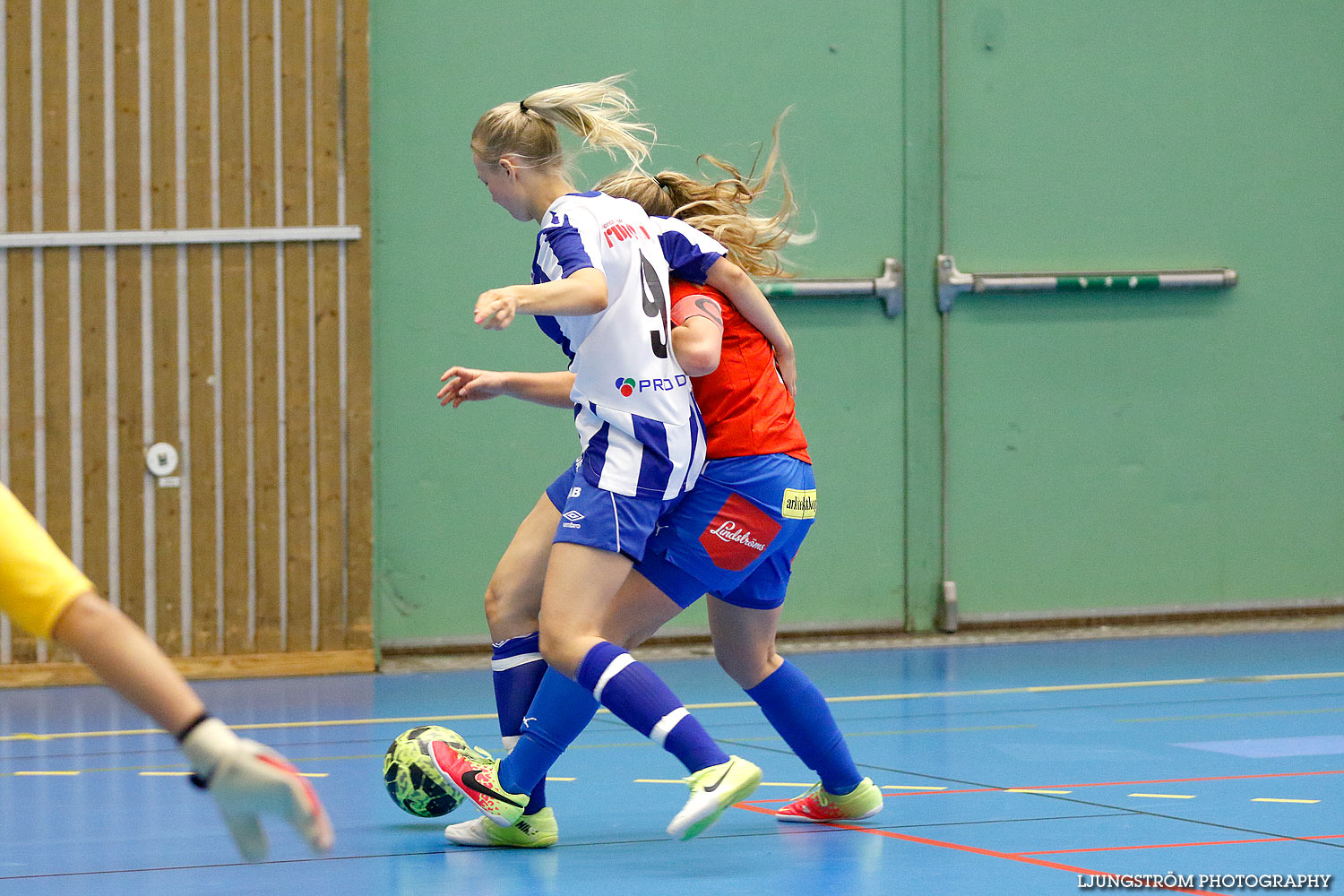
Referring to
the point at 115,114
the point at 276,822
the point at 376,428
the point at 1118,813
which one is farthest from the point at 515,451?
the point at 1118,813

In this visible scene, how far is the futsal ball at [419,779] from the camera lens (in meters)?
4.03

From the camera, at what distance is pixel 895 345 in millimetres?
8656

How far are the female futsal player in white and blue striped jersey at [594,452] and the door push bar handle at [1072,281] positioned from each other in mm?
4828

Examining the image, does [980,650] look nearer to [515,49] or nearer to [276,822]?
[515,49]

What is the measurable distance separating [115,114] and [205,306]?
0.96 meters

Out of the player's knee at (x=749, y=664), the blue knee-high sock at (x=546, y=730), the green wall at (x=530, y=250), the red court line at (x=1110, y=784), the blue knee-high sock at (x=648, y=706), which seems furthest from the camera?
the green wall at (x=530, y=250)

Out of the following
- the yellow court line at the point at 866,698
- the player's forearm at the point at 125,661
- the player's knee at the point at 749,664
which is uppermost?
the player's forearm at the point at 125,661

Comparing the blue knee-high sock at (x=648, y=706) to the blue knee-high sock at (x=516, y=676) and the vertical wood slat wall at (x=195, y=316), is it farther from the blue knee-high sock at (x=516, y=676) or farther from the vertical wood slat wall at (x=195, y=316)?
the vertical wood slat wall at (x=195, y=316)

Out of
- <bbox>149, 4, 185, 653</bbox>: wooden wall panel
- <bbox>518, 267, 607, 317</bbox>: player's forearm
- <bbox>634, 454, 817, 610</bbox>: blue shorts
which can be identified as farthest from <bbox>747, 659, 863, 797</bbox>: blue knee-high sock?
<bbox>149, 4, 185, 653</bbox>: wooden wall panel

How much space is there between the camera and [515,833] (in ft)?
12.6

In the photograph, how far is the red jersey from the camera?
390 cm

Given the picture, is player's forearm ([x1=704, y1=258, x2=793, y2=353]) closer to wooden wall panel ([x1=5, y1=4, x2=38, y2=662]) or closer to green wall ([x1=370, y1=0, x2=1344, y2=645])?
green wall ([x1=370, y1=0, x2=1344, y2=645])

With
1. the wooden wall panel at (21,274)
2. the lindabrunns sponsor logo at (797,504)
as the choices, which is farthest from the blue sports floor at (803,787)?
the wooden wall panel at (21,274)

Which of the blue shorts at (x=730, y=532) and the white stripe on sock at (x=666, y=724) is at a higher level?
the blue shorts at (x=730, y=532)
